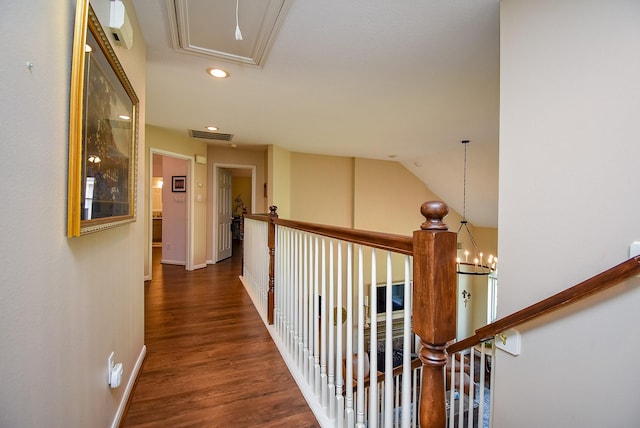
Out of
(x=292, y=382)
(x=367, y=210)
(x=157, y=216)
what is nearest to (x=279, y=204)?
(x=367, y=210)

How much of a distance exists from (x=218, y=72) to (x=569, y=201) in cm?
244

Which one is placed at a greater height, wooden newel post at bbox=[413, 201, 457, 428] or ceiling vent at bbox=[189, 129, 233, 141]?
ceiling vent at bbox=[189, 129, 233, 141]

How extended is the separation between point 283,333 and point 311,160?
4135 millimetres

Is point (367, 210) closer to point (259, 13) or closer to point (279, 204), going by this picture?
point (279, 204)

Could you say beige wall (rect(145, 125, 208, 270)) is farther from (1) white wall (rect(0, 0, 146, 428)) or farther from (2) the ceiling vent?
(1) white wall (rect(0, 0, 146, 428))

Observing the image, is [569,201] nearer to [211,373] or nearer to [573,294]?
[573,294]

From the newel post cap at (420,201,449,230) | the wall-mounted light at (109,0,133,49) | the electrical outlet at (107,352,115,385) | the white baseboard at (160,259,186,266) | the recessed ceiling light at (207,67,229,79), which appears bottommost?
the white baseboard at (160,259,186,266)

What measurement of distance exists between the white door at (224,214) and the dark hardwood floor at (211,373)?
→ 261 cm

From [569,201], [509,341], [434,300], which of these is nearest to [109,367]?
[434,300]

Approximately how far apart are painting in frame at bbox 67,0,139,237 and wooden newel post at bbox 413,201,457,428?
101 cm

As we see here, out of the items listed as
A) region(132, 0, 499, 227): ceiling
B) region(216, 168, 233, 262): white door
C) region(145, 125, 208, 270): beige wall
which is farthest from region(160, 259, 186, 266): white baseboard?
region(132, 0, 499, 227): ceiling

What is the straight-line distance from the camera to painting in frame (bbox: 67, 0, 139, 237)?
2.72 feet

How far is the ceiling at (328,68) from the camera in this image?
1592mm

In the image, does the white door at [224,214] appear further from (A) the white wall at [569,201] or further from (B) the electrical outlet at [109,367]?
(A) the white wall at [569,201]
